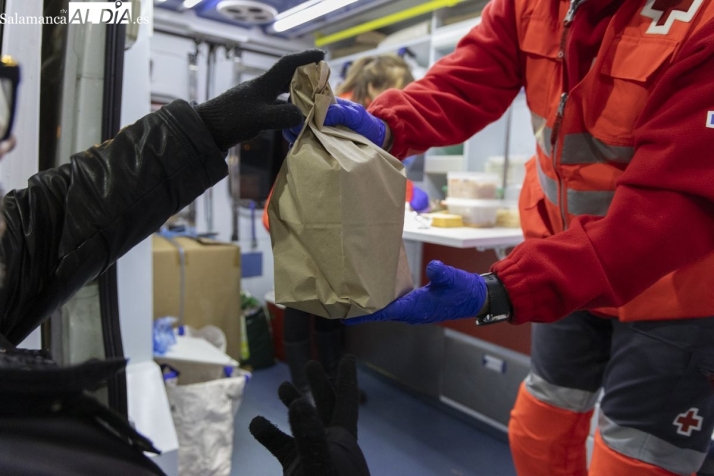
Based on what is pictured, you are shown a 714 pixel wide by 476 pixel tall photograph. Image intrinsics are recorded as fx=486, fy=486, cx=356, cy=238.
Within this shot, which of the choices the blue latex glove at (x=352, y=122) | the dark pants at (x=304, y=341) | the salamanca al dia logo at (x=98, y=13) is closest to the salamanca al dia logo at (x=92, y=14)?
the salamanca al dia logo at (x=98, y=13)

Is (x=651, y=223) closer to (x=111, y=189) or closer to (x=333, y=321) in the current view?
(x=111, y=189)

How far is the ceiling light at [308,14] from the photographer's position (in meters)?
2.48

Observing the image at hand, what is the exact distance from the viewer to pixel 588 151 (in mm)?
806

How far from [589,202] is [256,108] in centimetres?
56

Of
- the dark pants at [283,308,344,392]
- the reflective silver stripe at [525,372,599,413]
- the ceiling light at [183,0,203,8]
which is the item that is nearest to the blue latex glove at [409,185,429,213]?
the dark pants at [283,308,344,392]

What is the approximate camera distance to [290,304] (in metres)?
0.64

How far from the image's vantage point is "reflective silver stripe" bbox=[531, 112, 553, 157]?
0.88 metres

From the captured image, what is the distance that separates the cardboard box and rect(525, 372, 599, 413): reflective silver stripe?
1.66m

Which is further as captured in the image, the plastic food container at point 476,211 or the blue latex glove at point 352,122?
the plastic food container at point 476,211

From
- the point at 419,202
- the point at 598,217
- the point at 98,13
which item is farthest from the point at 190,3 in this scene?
the point at 598,217

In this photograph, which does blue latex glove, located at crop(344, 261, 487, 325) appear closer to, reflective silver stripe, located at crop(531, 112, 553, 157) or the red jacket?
the red jacket

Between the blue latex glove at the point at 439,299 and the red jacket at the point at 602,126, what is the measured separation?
0.19ft

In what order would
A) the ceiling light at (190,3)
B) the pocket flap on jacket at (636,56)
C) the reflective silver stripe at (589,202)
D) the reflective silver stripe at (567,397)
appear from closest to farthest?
the pocket flap on jacket at (636,56) → the reflective silver stripe at (589,202) → the reflective silver stripe at (567,397) → the ceiling light at (190,3)

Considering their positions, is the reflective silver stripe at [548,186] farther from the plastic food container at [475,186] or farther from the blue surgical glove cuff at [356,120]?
the plastic food container at [475,186]
